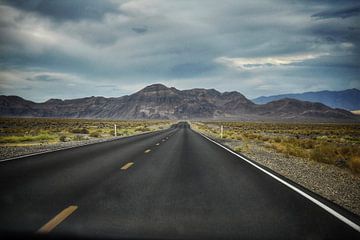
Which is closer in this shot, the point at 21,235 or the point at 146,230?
the point at 21,235

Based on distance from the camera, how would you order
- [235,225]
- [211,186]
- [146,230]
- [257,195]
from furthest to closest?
[211,186]
[257,195]
[235,225]
[146,230]

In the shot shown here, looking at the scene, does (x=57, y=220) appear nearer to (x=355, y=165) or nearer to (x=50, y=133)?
(x=355, y=165)

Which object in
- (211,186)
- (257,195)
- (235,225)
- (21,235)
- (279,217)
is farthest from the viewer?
(211,186)

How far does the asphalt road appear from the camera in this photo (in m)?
4.23

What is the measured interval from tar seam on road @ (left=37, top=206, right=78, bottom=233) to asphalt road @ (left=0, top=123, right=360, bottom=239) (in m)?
0.01

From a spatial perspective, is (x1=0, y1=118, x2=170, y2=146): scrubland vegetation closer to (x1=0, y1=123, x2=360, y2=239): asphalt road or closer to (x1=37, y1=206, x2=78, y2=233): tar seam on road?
(x1=0, y1=123, x2=360, y2=239): asphalt road

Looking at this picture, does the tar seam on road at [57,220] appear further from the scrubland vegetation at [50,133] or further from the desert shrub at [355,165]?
the scrubland vegetation at [50,133]

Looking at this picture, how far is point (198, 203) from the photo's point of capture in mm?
5637

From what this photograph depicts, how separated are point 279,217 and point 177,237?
1.96 m

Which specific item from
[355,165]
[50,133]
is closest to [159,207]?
[355,165]

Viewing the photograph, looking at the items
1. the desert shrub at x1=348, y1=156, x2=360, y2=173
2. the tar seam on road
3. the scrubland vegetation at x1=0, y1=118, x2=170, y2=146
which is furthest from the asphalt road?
the scrubland vegetation at x1=0, y1=118, x2=170, y2=146

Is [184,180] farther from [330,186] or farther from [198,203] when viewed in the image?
[330,186]

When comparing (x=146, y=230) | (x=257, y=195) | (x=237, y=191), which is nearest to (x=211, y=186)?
(x=237, y=191)

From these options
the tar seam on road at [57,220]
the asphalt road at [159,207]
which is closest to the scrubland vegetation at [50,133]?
the asphalt road at [159,207]
